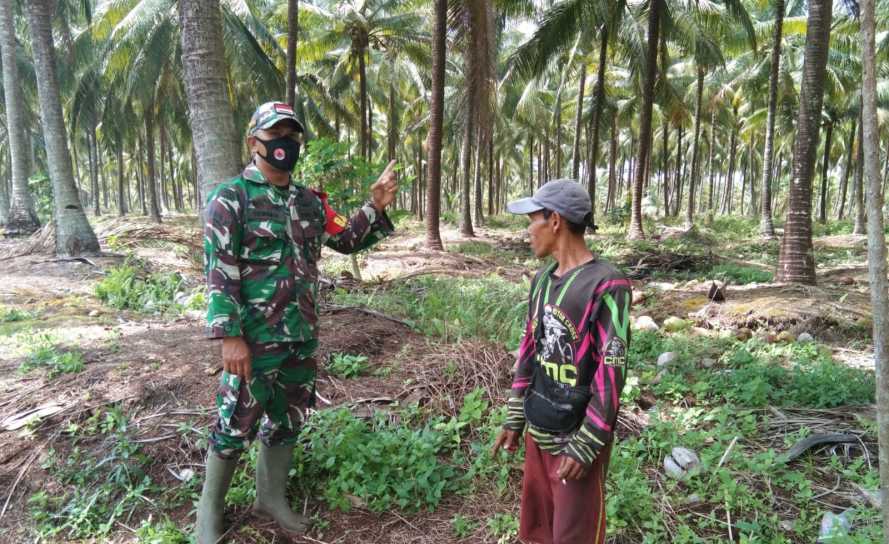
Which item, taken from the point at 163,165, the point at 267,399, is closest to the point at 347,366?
the point at 267,399

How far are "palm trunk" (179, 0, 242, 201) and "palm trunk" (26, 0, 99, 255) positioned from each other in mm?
5734

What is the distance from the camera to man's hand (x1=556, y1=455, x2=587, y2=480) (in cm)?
179

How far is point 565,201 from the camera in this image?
197 cm

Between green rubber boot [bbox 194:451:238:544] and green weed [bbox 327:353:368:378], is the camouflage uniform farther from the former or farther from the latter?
green weed [bbox 327:353:368:378]

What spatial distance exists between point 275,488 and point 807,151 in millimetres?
7967

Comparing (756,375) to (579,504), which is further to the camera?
(756,375)

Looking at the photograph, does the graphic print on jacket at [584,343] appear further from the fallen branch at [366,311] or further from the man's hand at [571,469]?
the fallen branch at [366,311]

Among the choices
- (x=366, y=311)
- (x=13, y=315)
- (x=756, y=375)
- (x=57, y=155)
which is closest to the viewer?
(x=756, y=375)

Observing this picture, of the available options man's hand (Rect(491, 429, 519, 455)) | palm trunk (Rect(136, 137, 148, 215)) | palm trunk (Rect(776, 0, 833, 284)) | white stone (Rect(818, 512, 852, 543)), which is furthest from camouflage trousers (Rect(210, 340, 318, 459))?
palm trunk (Rect(136, 137, 148, 215))

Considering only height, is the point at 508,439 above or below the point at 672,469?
above

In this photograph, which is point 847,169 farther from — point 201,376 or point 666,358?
point 201,376

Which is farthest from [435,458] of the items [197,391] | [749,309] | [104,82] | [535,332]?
[104,82]

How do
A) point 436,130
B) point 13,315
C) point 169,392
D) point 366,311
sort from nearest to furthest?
point 169,392
point 366,311
point 13,315
point 436,130

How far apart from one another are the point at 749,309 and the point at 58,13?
18740 mm
